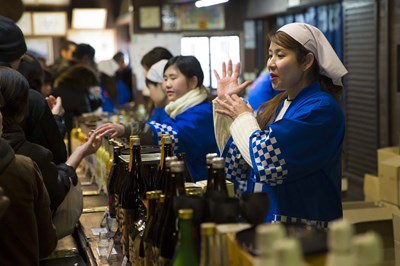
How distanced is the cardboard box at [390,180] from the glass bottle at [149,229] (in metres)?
3.44

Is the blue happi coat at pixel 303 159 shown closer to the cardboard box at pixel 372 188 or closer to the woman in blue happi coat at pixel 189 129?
the woman in blue happi coat at pixel 189 129

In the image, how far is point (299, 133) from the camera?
2.50m

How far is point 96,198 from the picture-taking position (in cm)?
366

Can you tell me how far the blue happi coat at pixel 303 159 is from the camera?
249 centimetres

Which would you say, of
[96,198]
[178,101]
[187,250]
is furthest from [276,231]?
[178,101]

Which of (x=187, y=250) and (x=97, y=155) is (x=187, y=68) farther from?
(x=187, y=250)

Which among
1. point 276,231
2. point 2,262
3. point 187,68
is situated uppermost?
point 187,68

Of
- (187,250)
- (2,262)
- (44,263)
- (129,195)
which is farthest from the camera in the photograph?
(44,263)

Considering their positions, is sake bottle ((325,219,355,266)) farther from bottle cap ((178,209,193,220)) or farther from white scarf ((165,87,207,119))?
white scarf ((165,87,207,119))

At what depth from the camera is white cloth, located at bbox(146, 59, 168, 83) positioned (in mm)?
4965

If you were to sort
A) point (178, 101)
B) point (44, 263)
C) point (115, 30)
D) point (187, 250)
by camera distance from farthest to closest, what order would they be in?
1. point (115, 30)
2. point (178, 101)
3. point (44, 263)
4. point (187, 250)

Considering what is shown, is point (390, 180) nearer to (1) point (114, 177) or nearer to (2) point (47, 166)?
(1) point (114, 177)

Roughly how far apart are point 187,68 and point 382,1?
10.4ft

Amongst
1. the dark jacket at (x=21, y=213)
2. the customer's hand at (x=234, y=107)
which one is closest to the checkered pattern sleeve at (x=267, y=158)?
the customer's hand at (x=234, y=107)
